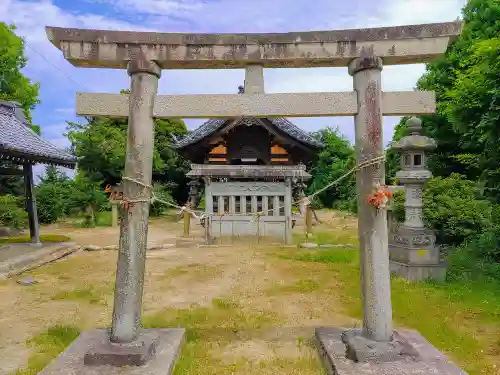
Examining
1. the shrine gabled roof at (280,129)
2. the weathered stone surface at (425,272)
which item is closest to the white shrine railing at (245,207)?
the shrine gabled roof at (280,129)

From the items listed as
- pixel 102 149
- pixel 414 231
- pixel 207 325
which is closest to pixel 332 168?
pixel 102 149

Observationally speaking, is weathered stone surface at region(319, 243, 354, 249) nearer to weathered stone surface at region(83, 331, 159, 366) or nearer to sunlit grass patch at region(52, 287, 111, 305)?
sunlit grass patch at region(52, 287, 111, 305)

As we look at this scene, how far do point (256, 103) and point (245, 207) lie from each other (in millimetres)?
9597

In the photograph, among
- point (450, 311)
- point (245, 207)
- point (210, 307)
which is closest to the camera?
point (450, 311)

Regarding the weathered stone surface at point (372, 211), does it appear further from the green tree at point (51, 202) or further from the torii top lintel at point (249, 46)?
the green tree at point (51, 202)

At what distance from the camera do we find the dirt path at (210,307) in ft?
13.7

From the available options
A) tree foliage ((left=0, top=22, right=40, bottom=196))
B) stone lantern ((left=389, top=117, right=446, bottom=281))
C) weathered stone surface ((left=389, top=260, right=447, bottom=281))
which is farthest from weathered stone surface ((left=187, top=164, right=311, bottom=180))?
tree foliage ((left=0, top=22, right=40, bottom=196))

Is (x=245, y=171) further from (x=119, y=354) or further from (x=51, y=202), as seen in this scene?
(x=51, y=202)

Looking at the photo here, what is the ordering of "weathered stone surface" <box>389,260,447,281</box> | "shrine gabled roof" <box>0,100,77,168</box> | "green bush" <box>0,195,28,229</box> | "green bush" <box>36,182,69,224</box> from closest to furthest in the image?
"weathered stone surface" <box>389,260,447,281</box>
"shrine gabled roof" <box>0,100,77,168</box>
"green bush" <box>0,195,28,229</box>
"green bush" <box>36,182,69,224</box>

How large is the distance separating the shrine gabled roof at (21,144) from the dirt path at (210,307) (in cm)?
327

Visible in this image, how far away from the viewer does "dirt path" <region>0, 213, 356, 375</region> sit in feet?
13.7

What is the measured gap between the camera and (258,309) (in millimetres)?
5941

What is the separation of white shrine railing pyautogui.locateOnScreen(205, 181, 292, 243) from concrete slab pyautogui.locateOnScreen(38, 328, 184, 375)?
9.02 meters

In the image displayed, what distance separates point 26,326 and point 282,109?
15.7ft
